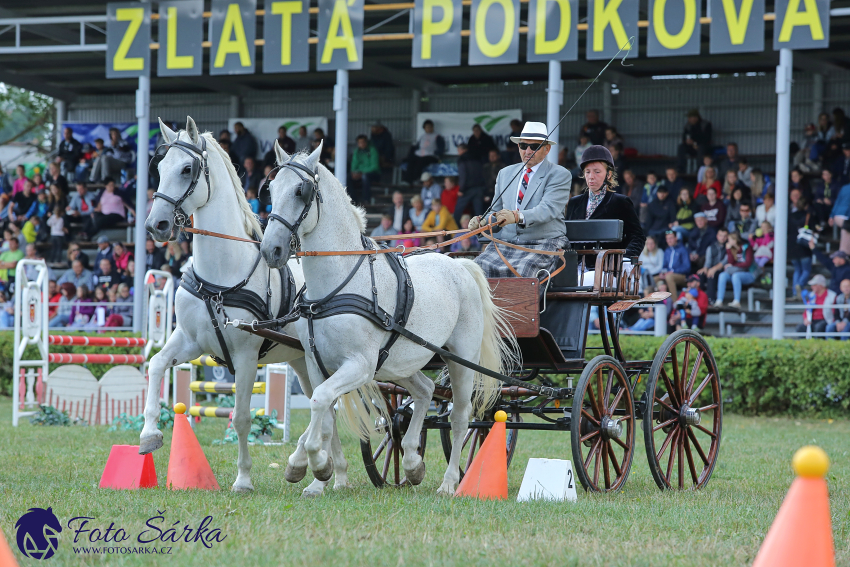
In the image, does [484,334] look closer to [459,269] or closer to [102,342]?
[459,269]

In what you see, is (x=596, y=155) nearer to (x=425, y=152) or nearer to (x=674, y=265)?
(x=674, y=265)

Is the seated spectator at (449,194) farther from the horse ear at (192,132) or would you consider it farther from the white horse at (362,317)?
the horse ear at (192,132)

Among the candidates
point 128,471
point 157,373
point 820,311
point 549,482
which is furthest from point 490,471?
point 820,311

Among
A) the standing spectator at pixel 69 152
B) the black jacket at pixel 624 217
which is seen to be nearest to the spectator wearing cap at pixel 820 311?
the black jacket at pixel 624 217

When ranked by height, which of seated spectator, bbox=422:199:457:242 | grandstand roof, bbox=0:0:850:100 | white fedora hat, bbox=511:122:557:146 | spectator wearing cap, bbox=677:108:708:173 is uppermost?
grandstand roof, bbox=0:0:850:100

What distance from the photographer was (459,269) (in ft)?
21.6

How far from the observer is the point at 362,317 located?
566cm

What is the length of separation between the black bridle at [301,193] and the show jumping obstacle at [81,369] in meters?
6.39

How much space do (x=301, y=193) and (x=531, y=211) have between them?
198 centimetres

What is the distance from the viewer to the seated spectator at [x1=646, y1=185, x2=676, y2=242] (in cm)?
1752

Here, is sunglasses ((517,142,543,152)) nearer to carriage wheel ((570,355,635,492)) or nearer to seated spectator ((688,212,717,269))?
carriage wheel ((570,355,635,492))

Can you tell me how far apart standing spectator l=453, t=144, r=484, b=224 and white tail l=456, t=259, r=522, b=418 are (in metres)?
12.4

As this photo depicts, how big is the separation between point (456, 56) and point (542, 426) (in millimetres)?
9590

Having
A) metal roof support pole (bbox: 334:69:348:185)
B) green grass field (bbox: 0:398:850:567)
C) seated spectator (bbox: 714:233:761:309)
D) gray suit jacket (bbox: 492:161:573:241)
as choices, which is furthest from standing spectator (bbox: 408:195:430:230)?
gray suit jacket (bbox: 492:161:573:241)
